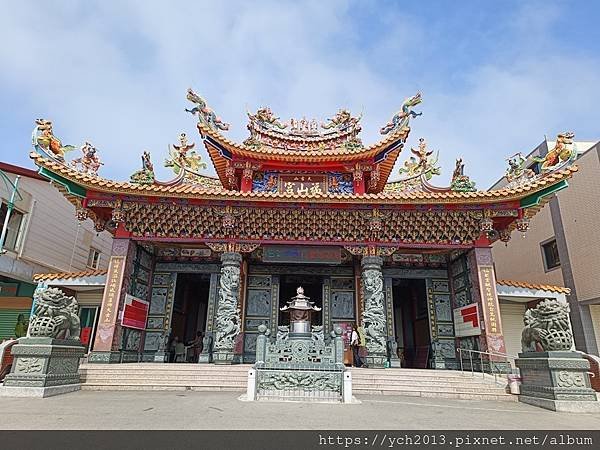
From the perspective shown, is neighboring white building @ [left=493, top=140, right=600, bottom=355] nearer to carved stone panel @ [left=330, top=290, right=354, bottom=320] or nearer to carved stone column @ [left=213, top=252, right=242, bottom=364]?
carved stone panel @ [left=330, top=290, right=354, bottom=320]

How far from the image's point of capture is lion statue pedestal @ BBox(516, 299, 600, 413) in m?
6.47

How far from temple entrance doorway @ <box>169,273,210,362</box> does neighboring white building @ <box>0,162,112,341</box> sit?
2958 millimetres

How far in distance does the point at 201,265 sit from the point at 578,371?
10989 millimetres

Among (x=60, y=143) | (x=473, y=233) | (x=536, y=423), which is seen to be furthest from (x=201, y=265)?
(x=536, y=423)

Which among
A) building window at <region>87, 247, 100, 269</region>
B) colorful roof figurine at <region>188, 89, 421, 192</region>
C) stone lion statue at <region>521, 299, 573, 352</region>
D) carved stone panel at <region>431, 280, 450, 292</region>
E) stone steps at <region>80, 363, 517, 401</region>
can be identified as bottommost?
stone steps at <region>80, 363, 517, 401</region>

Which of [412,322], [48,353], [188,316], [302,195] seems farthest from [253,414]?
[412,322]

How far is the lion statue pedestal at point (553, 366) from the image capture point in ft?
21.2

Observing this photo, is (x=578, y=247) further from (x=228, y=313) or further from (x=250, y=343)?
(x=228, y=313)

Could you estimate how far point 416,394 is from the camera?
8273 mm

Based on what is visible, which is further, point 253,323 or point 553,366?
point 253,323

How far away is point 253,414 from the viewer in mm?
5441

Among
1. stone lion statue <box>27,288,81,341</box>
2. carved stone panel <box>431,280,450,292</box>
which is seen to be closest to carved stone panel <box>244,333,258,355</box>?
stone lion statue <box>27,288,81,341</box>

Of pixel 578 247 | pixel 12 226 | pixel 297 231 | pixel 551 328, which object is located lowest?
pixel 551 328

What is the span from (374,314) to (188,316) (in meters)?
8.97
